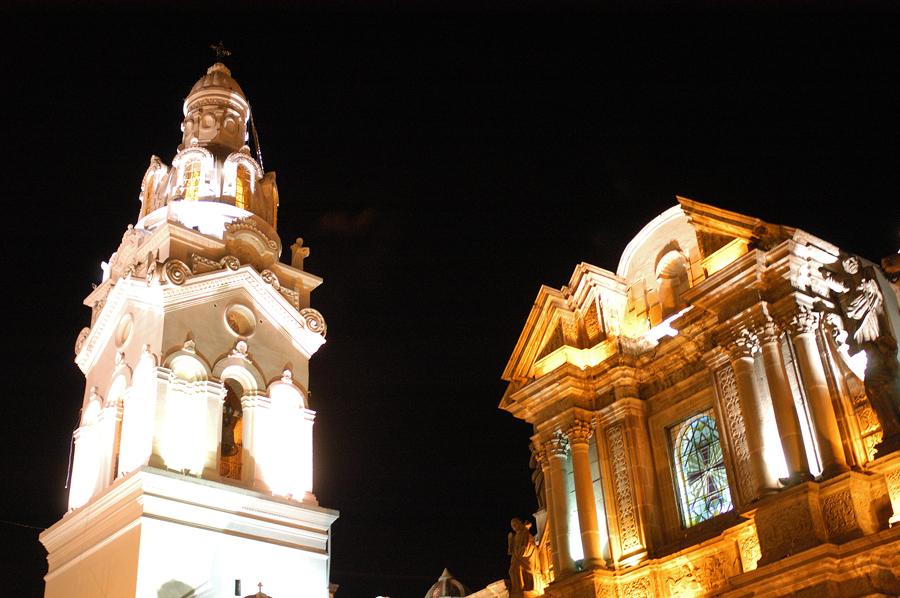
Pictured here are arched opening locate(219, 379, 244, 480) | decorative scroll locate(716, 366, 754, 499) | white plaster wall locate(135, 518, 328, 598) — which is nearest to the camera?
decorative scroll locate(716, 366, 754, 499)

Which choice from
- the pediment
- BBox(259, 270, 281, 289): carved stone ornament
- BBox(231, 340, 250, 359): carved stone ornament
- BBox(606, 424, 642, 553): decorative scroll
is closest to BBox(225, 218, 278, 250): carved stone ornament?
BBox(259, 270, 281, 289): carved stone ornament

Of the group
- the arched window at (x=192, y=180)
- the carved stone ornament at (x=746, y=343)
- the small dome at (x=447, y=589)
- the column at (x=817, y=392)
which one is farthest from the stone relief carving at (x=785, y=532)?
the arched window at (x=192, y=180)

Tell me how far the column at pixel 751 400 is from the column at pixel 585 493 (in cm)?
366

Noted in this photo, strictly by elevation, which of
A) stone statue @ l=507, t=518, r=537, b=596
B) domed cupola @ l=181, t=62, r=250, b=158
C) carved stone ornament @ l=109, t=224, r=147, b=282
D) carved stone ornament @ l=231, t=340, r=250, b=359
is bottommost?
stone statue @ l=507, t=518, r=537, b=596

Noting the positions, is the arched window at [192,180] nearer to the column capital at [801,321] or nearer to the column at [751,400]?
the column at [751,400]

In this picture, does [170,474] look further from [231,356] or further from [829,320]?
[829,320]

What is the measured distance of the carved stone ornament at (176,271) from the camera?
80.0 feet

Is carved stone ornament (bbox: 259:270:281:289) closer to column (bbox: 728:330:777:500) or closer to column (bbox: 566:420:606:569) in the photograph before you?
column (bbox: 566:420:606:569)

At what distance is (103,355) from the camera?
2653 cm

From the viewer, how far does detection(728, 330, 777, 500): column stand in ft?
59.6

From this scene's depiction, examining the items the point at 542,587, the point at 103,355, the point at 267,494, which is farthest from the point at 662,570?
the point at 103,355

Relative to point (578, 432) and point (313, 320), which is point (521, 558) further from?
point (313, 320)

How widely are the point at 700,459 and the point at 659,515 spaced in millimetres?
1355

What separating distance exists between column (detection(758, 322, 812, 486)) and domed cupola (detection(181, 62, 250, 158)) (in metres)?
16.1
